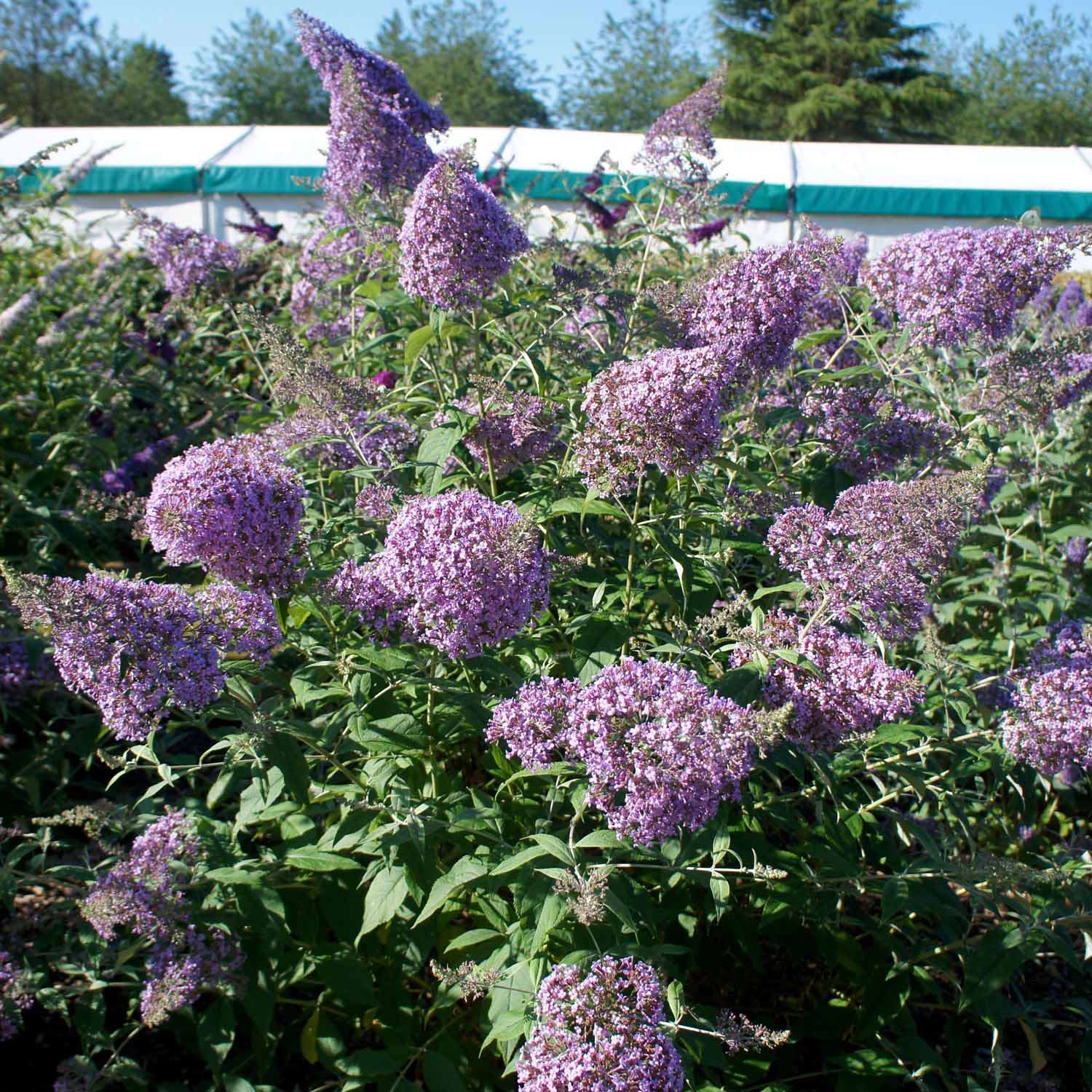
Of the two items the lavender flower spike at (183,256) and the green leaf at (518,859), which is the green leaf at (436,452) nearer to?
the green leaf at (518,859)

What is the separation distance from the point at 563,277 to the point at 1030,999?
3.21 m

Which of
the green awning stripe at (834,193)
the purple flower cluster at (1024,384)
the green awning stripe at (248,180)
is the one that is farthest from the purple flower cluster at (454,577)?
the green awning stripe at (248,180)

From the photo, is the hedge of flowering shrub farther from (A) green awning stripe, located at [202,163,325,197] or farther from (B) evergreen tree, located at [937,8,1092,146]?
(B) evergreen tree, located at [937,8,1092,146]

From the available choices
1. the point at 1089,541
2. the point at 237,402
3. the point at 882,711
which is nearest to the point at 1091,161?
the point at 1089,541

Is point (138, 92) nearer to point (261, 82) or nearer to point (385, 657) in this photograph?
point (261, 82)

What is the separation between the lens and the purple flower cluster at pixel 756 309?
3.14 metres

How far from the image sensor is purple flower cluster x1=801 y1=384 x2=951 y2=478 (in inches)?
140

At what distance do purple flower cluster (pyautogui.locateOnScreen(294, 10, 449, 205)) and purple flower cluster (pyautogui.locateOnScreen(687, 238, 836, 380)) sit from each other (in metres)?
1.43

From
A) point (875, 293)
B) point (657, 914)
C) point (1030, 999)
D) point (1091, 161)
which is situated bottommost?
point (1030, 999)

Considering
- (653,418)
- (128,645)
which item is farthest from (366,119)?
(128,645)

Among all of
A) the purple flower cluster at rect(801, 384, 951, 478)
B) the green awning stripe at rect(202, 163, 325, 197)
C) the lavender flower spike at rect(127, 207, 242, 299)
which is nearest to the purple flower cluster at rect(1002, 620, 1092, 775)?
the purple flower cluster at rect(801, 384, 951, 478)

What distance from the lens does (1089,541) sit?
4.70 metres

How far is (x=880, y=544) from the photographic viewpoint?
103 inches

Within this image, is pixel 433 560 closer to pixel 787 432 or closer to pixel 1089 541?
pixel 787 432
